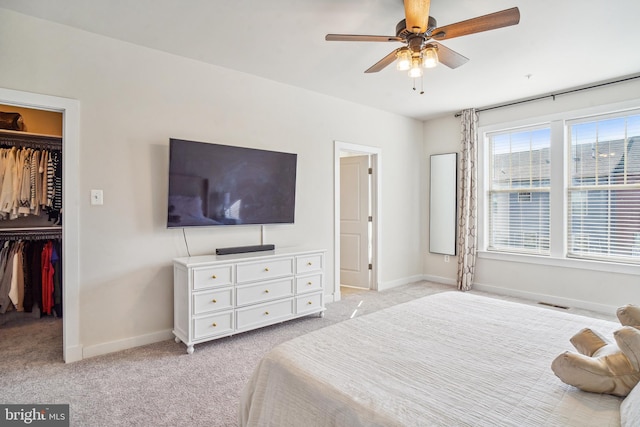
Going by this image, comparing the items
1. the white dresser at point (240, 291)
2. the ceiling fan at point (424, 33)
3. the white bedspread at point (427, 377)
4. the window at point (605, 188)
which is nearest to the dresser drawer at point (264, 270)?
the white dresser at point (240, 291)

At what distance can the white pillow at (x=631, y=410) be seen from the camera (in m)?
0.89

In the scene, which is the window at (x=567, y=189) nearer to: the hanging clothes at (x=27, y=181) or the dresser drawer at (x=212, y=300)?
the dresser drawer at (x=212, y=300)

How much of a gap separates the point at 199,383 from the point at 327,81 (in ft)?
10.5

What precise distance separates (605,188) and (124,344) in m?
5.34

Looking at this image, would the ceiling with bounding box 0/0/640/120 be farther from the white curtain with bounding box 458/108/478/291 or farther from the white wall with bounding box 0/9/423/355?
the white curtain with bounding box 458/108/478/291

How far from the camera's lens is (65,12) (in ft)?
8.11

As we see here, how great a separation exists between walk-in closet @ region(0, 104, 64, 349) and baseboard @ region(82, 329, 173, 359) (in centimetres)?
108

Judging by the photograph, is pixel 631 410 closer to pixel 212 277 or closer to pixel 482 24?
pixel 482 24

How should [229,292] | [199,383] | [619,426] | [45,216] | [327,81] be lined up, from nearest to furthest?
[619,426], [199,383], [229,292], [327,81], [45,216]

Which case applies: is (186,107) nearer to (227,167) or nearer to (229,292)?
(227,167)

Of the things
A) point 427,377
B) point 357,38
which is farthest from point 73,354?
point 357,38

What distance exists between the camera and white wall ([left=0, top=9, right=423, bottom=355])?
8.67 ft

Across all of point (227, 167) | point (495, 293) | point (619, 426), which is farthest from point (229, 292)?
point (495, 293)

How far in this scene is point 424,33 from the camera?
7.30 ft
